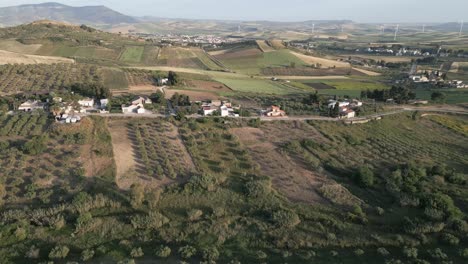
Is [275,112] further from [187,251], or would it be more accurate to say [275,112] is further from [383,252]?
[187,251]

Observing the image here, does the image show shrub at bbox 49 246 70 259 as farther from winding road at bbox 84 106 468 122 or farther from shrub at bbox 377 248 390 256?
winding road at bbox 84 106 468 122

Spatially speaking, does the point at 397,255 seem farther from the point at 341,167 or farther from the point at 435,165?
the point at 435,165

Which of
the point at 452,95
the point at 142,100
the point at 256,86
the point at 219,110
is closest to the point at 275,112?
the point at 219,110

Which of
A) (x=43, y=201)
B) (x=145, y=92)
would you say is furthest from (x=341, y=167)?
(x=145, y=92)

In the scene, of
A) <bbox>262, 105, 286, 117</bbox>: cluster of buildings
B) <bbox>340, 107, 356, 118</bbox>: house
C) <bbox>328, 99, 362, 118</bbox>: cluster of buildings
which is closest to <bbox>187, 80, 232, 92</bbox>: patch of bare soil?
<bbox>262, 105, 286, 117</bbox>: cluster of buildings

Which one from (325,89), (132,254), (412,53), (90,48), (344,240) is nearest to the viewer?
(132,254)

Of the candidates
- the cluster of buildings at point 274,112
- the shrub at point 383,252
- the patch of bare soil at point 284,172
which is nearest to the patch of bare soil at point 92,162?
the patch of bare soil at point 284,172

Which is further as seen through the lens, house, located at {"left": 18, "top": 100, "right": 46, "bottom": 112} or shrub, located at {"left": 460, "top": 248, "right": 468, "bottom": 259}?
house, located at {"left": 18, "top": 100, "right": 46, "bottom": 112}

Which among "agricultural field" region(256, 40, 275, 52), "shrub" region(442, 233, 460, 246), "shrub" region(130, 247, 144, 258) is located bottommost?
"shrub" region(130, 247, 144, 258)
